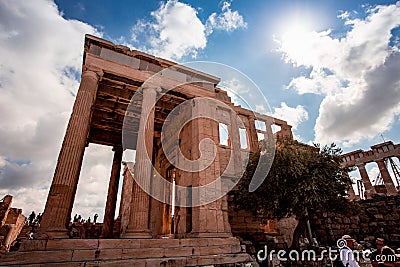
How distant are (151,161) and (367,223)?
16497mm

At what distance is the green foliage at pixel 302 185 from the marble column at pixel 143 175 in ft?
20.1

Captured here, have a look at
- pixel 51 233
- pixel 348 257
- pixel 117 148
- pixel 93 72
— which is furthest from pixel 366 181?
pixel 51 233

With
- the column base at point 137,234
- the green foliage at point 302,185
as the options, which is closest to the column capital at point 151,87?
the column base at point 137,234

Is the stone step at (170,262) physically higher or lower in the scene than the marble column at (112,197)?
lower

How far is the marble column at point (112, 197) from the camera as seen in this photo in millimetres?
14930

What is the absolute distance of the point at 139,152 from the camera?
10477 mm

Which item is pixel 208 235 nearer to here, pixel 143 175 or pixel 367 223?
pixel 143 175

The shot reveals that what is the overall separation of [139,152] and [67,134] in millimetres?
3134

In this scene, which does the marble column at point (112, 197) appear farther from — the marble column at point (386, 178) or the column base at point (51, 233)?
the marble column at point (386, 178)

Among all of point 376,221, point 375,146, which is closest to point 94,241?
point 376,221

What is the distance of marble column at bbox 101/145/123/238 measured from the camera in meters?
14.9

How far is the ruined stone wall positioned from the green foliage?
371 cm

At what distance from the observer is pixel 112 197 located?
51.4 feet

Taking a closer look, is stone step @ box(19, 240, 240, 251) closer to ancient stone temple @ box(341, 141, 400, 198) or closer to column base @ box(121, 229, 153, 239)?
column base @ box(121, 229, 153, 239)
